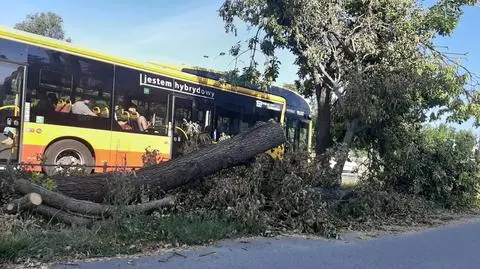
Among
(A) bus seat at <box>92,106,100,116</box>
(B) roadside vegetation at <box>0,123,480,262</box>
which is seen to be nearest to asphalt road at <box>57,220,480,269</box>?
(B) roadside vegetation at <box>0,123,480,262</box>

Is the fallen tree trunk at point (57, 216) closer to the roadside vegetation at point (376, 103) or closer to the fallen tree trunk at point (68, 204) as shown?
the fallen tree trunk at point (68, 204)

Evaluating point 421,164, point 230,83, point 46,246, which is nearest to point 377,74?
point 421,164

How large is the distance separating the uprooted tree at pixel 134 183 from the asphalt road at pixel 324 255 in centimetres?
141

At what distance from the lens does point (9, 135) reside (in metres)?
11.7

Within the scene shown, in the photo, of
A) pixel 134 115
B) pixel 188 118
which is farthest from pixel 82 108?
pixel 188 118

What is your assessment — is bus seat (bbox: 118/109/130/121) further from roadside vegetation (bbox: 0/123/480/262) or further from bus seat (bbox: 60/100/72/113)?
roadside vegetation (bbox: 0/123/480/262)

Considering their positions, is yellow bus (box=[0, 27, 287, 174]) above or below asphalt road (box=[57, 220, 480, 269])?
above

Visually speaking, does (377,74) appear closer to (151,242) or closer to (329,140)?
(329,140)

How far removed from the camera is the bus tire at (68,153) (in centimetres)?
1245

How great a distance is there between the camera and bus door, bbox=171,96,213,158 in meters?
15.4

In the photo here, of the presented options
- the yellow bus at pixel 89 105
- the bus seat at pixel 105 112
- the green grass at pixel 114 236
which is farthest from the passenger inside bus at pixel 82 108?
the green grass at pixel 114 236

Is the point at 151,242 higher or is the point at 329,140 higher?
the point at 329,140

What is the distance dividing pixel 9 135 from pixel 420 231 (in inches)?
361

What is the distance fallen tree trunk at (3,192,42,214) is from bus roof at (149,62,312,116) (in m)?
9.40
